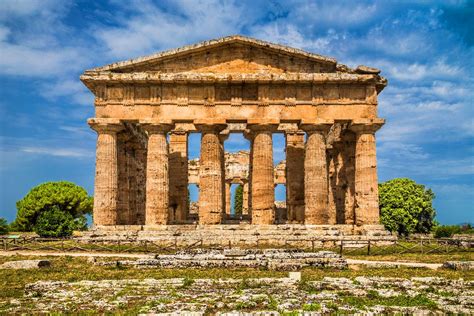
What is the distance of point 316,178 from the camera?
3058 cm

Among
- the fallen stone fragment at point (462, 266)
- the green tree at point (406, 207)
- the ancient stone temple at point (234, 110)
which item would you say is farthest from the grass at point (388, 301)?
the green tree at point (406, 207)

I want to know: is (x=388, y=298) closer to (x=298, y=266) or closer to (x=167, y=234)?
(x=298, y=266)

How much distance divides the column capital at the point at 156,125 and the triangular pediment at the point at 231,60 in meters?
3.70

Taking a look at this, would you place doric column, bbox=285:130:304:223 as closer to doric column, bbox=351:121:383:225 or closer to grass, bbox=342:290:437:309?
doric column, bbox=351:121:383:225

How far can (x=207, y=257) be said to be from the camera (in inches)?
661

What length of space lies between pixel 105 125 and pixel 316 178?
1451 centimetres

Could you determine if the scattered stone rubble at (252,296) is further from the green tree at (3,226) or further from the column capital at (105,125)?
the green tree at (3,226)

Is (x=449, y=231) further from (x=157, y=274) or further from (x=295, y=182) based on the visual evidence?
(x=157, y=274)

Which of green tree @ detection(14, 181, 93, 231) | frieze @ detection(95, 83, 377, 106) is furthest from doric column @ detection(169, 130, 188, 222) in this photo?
green tree @ detection(14, 181, 93, 231)

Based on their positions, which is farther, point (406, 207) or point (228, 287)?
point (406, 207)

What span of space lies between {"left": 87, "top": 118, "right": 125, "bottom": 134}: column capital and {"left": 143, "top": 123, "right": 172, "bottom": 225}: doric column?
6.22ft

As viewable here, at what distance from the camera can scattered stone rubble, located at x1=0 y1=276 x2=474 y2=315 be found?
877 cm

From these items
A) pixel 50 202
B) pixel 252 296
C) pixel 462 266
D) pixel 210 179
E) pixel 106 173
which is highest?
pixel 106 173

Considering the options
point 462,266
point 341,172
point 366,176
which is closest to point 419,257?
point 462,266
